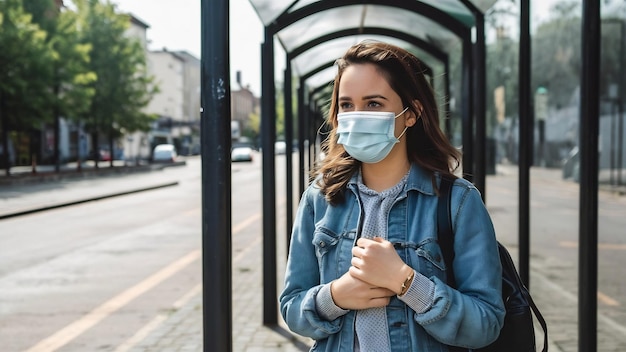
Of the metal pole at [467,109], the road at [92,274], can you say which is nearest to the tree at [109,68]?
the road at [92,274]

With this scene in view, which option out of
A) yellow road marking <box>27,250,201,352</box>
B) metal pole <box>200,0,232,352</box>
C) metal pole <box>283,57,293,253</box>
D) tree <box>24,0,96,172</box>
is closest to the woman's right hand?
metal pole <box>200,0,232,352</box>

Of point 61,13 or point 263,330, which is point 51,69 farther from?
point 263,330

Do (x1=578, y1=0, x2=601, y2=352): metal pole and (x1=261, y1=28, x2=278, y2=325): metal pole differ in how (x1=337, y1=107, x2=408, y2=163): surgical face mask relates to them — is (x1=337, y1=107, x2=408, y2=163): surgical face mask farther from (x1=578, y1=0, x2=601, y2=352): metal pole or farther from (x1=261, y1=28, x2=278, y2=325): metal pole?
(x1=261, y1=28, x2=278, y2=325): metal pole

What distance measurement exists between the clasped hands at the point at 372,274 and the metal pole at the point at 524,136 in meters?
2.45

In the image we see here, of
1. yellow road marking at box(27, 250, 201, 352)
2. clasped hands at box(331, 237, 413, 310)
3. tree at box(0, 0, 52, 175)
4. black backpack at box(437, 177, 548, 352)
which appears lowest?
yellow road marking at box(27, 250, 201, 352)

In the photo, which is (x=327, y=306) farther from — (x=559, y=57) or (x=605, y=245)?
(x=559, y=57)

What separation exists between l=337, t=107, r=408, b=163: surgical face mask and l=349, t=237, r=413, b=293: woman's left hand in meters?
0.25

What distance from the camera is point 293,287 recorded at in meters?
1.73

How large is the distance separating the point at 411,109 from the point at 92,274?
7.38 meters

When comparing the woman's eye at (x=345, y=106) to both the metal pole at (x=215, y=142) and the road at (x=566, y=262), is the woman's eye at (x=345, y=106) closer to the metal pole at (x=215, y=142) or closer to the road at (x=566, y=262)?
the metal pole at (x=215, y=142)

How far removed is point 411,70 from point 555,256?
332 inches

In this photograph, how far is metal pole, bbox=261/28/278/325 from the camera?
5.18m

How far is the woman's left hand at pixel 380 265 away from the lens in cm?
152

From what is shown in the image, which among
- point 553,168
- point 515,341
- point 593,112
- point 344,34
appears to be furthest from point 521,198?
point 553,168
